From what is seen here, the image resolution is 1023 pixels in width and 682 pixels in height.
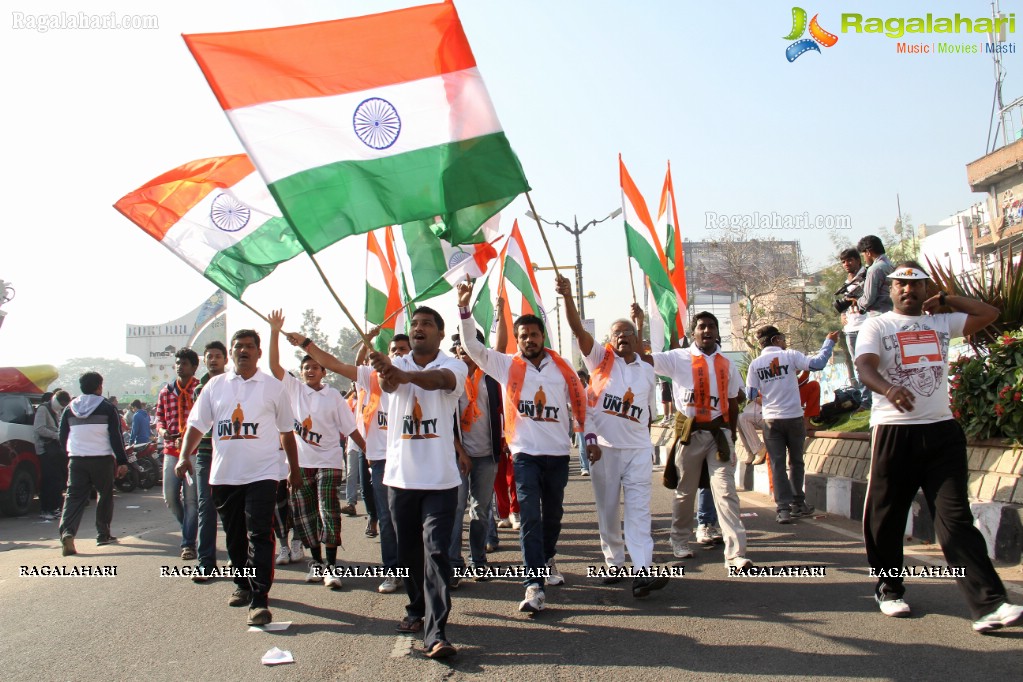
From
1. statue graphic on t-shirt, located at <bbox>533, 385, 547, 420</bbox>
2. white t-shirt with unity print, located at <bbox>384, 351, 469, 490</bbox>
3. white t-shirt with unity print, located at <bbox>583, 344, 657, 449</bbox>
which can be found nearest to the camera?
white t-shirt with unity print, located at <bbox>384, 351, 469, 490</bbox>

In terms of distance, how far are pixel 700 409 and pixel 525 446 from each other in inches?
74.1

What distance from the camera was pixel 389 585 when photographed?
669cm

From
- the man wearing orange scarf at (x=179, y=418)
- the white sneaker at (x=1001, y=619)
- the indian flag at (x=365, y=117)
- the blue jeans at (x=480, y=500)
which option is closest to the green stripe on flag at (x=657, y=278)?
the blue jeans at (x=480, y=500)

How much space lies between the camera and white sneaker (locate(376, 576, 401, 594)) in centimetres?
666

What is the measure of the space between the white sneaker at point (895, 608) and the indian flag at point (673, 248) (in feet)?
13.8

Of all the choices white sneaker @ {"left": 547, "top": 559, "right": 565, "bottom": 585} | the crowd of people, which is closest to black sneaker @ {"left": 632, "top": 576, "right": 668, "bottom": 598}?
the crowd of people

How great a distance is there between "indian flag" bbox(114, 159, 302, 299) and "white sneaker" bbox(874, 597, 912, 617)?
17.1ft

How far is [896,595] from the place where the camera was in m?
5.29

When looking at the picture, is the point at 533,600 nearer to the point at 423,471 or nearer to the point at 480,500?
the point at 423,471

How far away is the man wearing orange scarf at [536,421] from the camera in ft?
19.2

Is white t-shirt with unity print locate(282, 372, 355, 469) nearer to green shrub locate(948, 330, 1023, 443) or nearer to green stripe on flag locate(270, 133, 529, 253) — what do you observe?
green stripe on flag locate(270, 133, 529, 253)

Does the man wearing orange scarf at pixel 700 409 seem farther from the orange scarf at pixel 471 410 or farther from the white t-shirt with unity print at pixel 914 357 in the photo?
the white t-shirt with unity print at pixel 914 357

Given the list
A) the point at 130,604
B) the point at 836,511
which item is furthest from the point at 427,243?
the point at 836,511

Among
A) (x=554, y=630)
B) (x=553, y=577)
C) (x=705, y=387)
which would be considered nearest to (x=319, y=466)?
(x=553, y=577)
